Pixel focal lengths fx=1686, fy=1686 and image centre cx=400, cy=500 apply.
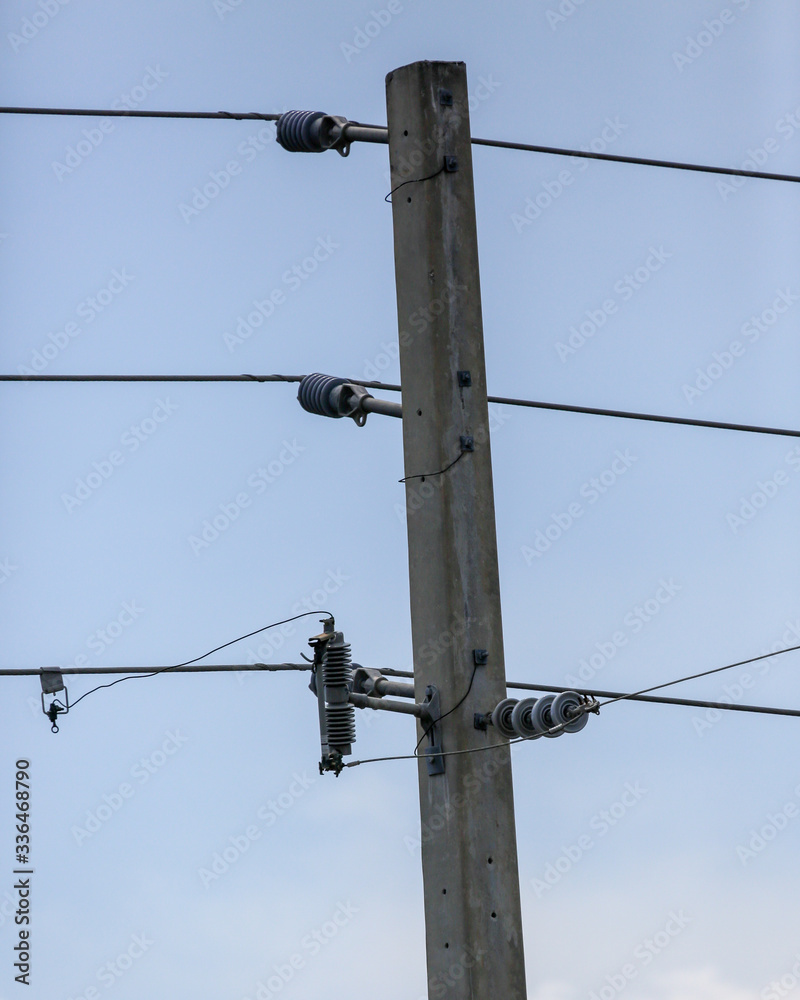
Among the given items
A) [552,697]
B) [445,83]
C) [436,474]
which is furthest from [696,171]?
[552,697]

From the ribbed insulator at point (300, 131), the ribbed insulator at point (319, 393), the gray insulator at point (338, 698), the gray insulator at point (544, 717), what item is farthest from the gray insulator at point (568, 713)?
the ribbed insulator at point (300, 131)

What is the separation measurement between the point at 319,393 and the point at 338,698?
6.01ft

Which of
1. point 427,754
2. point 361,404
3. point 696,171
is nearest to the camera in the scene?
point 427,754

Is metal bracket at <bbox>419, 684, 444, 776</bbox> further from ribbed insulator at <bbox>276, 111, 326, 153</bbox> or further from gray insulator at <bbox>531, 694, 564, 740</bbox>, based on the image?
ribbed insulator at <bbox>276, 111, 326, 153</bbox>

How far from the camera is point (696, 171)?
12492 mm

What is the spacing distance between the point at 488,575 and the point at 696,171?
511cm

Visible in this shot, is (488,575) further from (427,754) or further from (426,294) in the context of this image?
(426,294)

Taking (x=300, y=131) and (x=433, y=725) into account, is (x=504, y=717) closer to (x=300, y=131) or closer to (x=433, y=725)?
(x=433, y=725)

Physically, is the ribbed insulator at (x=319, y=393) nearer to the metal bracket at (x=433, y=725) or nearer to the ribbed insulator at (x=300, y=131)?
the ribbed insulator at (x=300, y=131)

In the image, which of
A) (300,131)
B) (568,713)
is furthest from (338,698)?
(300,131)

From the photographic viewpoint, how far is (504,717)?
27.0ft

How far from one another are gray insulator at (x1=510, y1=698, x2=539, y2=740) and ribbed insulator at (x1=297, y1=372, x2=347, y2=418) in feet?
7.41

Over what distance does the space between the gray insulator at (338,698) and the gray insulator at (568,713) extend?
127 centimetres

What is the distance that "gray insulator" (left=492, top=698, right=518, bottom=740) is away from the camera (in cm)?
820
